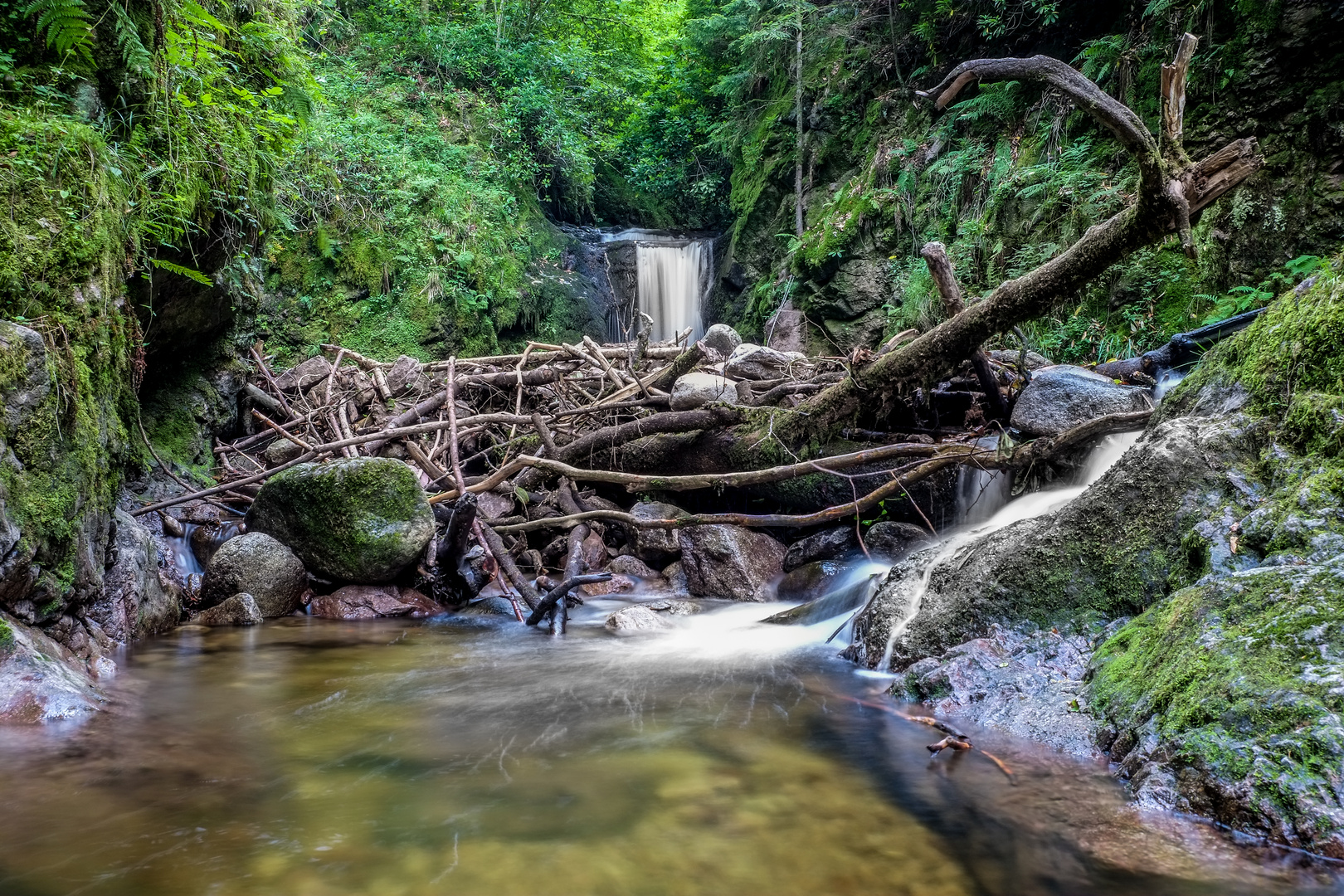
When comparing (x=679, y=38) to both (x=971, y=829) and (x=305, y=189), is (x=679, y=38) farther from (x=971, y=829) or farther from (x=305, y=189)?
(x=971, y=829)

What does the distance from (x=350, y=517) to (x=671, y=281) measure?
1238 cm

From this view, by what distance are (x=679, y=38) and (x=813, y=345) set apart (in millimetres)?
11896

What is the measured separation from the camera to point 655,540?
710 cm

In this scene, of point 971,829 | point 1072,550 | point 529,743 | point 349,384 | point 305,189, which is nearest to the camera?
point 971,829

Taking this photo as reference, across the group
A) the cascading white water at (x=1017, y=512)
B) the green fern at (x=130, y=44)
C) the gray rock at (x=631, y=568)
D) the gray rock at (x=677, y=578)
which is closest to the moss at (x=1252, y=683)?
the cascading white water at (x=1017, y=512)

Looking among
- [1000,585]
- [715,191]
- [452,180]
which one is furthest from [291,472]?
[715,191]

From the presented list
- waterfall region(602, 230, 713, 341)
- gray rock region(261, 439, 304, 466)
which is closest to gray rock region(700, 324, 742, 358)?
gray rock region(261, 439, 304, 466)

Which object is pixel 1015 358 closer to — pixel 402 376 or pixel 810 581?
pixel 810 581

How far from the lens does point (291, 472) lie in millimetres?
5867

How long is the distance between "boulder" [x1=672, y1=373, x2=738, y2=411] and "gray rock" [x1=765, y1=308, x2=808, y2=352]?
233 inches

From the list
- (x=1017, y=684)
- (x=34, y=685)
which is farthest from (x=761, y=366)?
(x=34, y=685)

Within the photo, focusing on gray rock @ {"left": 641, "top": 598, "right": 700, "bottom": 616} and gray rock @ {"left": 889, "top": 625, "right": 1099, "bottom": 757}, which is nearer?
gray rock @ {"left": 889, "top": 625, "right": 1099, "bottom": 757}

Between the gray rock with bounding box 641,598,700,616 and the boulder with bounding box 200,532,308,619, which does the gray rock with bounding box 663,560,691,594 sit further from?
the boulder with bounding box 200,532,308,619

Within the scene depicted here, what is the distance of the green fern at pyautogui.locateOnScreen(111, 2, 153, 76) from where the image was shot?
13.8 ft
